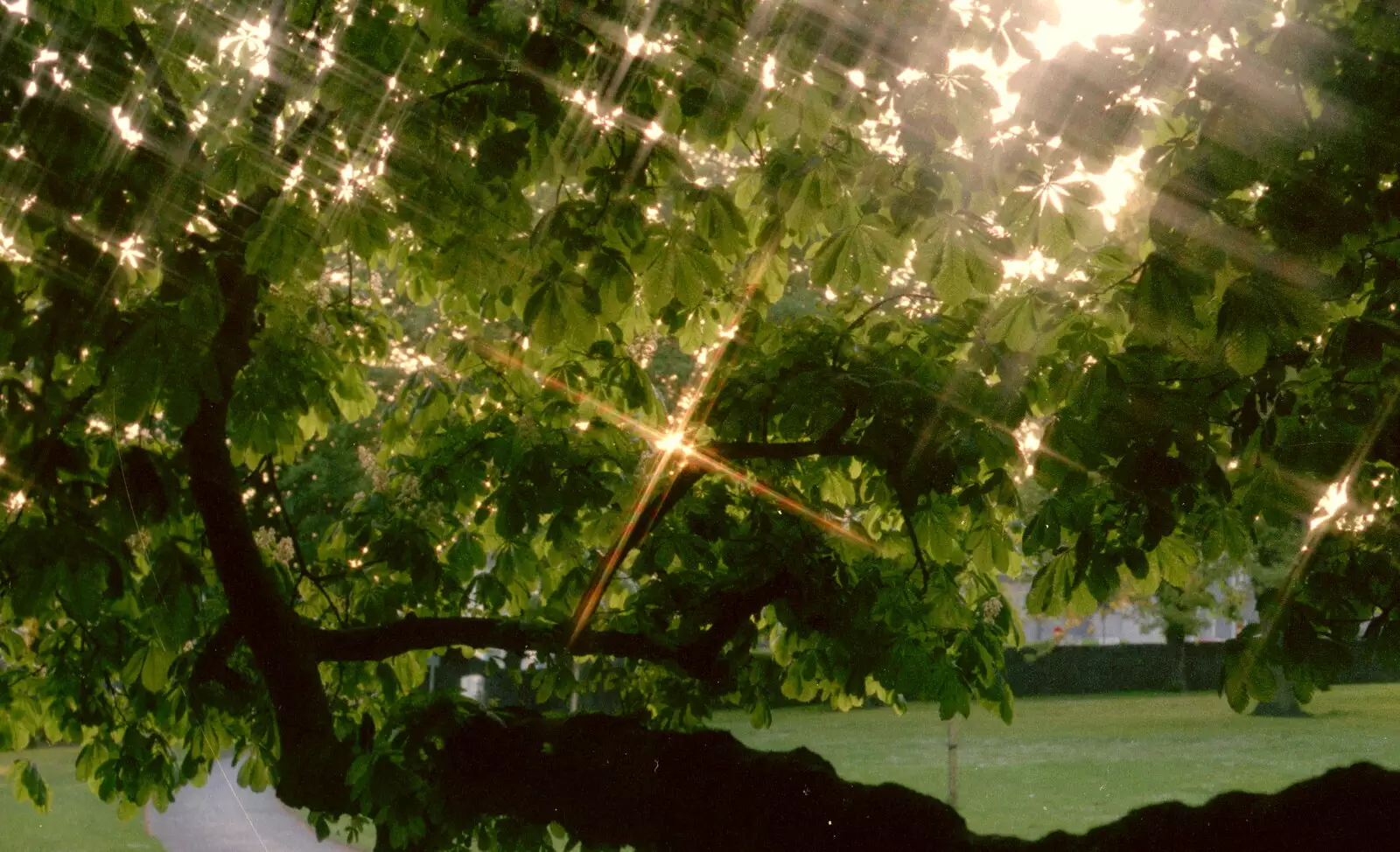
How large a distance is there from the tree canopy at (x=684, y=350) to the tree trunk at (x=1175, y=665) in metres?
34.4

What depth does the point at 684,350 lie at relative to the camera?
5.45 metres

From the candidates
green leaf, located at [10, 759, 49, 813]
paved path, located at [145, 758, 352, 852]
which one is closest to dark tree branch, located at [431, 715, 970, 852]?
green leaf, located at [10, 759, 49, 813]

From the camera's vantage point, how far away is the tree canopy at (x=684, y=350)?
3.17m

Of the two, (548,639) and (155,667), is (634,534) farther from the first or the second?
(155,667)

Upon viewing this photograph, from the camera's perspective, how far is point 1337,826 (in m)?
2.61

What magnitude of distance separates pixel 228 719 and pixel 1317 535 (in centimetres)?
486

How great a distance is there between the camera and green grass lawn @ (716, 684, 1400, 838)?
16.2m

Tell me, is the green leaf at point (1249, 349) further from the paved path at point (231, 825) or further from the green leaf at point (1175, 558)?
the paved path at point (231, 825)

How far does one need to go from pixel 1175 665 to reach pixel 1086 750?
1805 centimetres

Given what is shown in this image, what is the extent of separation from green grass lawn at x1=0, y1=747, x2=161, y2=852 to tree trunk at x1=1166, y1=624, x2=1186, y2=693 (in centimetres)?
3007

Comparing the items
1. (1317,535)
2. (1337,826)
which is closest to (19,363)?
(1337,826)

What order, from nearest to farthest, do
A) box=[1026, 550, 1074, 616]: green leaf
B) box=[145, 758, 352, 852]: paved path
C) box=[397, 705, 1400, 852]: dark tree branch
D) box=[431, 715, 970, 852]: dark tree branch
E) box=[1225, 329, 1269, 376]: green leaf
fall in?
box=[397, 705, 1400, 852]: dark tree branch, box=[1225, 329, 1269, 376]: green leaf, box=[431, 715, 970, 852]: dark tree branch, box=[1026, 550, 1074, 616]: green leaf, box=[145, 758, 352, 852]: paved path

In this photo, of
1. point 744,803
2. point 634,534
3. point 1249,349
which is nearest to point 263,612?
point 634,534

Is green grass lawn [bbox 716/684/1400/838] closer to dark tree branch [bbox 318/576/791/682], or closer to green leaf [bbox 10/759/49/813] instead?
green leaf [bbox 10/759/49/813]
